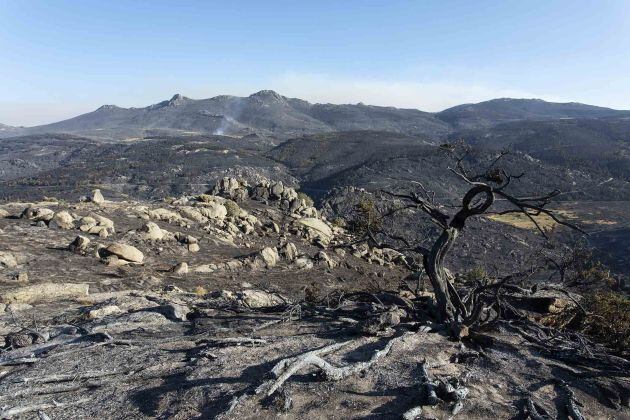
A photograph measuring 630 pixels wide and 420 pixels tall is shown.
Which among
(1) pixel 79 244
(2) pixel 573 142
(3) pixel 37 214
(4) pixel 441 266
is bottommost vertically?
(1) pixel 79 244

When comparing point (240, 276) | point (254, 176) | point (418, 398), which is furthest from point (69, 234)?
point (254, 176)

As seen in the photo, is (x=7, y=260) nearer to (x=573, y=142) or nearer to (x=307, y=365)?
(x=307, y=365)

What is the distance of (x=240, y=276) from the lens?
1330 cm

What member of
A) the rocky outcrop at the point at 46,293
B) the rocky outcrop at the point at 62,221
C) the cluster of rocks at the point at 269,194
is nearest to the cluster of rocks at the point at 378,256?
the cluster of rocks at the point at 269,194

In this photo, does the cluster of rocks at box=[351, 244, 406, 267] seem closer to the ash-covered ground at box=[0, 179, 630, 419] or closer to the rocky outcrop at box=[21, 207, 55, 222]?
the ash-covered ground at box=[0, 179, 630, 419]

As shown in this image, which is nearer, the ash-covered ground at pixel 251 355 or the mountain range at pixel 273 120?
the ash-covered ground at pixel 251 355

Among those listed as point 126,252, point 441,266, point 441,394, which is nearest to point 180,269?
point 126,252

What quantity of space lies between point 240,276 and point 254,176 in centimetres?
4147

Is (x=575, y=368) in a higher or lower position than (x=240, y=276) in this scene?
higher

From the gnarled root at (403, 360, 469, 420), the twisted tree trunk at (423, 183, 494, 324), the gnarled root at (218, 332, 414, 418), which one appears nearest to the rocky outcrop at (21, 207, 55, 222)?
the gnarled root at (218, 332, 414, 418)

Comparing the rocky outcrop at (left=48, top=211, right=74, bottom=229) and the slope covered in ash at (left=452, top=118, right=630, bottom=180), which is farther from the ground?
the slope covered in ash at (left=452, top=118, right=630, bottom=180)

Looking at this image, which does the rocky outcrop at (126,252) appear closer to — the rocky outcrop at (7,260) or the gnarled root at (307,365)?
the rocky outcrop at (7,260)

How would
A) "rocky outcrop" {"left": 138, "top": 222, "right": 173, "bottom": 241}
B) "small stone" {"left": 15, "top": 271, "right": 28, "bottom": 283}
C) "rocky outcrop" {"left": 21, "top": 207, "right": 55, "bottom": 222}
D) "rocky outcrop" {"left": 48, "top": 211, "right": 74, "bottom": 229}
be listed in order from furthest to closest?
"rocky outcrop" {"left": 138, "top": 222, "right": 173, "bottom": 241} < "rocky outcrop" {"left": 21, "top": 207, "right": 55, "bottom": 222} < "rocky outcrop" {"left": 48, "top": 211, "right": 74, "bottom": 229} < "small stone" {"left": 15, "top": 271, "right": 28, "bottom": 283}

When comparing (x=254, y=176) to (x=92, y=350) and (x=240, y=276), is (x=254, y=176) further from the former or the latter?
(x=92, y=350)
